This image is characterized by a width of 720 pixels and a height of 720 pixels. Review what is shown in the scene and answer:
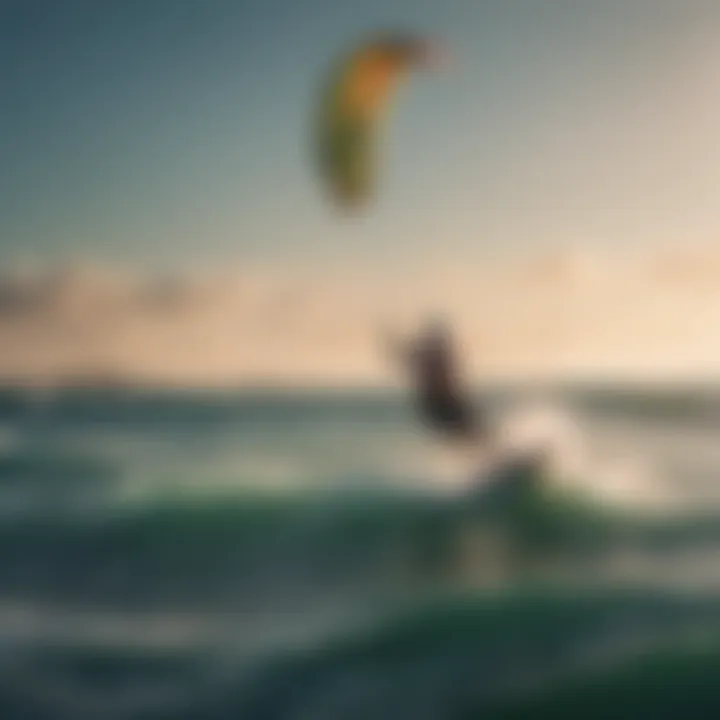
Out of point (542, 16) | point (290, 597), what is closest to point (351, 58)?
point (542, 16)

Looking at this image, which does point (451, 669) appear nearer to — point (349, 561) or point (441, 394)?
point (349, 561)

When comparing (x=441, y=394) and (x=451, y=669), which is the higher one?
(x=441, y=394)

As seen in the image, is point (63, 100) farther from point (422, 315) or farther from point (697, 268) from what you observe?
point (697, 268)

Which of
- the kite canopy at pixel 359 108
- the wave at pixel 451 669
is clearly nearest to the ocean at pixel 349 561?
the wave at pixel 451 669

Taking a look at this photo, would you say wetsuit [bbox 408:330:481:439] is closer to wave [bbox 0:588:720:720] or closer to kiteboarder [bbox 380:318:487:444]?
kiteboarder [bbox 380:318:487:444]

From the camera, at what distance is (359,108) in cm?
132

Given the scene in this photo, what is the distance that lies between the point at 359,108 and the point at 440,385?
357mm

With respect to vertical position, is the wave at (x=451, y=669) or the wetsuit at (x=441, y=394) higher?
the wetsuit at (x=441, y=394)

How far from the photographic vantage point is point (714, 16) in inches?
53.1

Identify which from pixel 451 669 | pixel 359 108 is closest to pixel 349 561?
pixel 451 669

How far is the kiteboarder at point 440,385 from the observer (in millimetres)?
1304

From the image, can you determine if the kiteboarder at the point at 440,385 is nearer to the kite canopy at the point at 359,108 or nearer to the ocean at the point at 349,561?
the ocean at the point at 349,561

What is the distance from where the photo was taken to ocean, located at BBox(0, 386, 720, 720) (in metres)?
1.25

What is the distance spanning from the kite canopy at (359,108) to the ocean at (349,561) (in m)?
0.27
